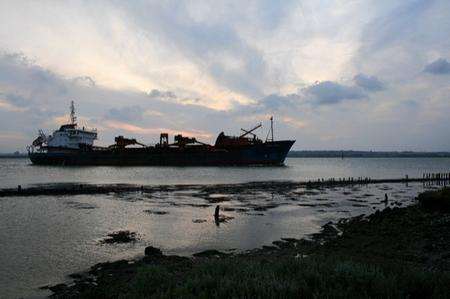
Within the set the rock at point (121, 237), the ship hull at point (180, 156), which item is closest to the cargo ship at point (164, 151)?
the ship hull at point (180, 156)

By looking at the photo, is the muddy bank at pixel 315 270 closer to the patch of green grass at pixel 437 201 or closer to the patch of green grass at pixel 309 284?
the patch of green grass at pixel 309 284

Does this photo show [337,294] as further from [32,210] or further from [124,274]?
[32,210]

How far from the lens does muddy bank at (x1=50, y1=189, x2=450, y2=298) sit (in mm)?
6633

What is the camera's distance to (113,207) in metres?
32.1

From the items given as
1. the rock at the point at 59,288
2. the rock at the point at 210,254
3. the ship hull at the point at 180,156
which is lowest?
the rock at the point at 59,288

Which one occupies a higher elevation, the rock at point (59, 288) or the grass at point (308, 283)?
the grass at point (308, 283)

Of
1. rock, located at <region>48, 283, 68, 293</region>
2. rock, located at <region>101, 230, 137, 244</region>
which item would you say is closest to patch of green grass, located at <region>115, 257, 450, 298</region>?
rock, located at <region>48, 283, 68, 293</region>

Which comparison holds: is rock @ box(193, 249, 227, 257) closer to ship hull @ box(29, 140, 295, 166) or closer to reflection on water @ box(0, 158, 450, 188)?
reflection on water @ box(0, 158, 450, 188)

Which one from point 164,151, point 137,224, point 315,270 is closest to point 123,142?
point 164,151

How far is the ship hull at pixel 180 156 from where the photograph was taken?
9794 cm

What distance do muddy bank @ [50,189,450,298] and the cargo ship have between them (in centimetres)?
7614

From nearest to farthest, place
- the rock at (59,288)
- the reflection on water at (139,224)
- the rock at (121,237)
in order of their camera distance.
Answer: the rock at (59,288) → the reflection on water at (139,224) → the rock at (121,237)

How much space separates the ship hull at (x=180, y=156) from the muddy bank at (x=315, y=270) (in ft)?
249

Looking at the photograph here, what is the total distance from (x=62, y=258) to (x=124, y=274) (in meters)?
4.64
